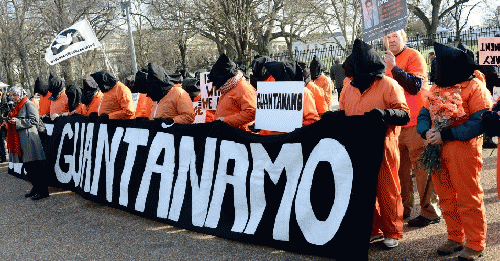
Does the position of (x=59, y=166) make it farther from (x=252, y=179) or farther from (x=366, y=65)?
(x=366, y=65)

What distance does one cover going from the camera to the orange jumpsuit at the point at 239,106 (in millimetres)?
5387

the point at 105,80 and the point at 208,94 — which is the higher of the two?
the point at 105,80

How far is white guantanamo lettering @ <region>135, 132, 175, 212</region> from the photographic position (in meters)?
5.64

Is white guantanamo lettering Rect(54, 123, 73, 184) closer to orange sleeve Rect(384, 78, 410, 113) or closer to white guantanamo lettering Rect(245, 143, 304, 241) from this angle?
white guantanamo lettering Rect(245, 143, 304, 241)

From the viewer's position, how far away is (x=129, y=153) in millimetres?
6305

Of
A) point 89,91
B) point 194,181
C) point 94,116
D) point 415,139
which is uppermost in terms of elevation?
point 89,91

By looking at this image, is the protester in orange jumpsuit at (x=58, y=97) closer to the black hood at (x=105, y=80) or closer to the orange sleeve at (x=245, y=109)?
the black hood at (x=105, y=80)

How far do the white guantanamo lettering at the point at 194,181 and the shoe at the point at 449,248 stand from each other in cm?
244

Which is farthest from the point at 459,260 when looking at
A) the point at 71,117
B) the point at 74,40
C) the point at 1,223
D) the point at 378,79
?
the point at 74,40

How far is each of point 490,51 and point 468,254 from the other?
2268 millimetres

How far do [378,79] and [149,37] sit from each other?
A: 35.2 m

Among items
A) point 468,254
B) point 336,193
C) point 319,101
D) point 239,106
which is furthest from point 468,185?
point 319,101

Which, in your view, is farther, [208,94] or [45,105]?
[45,105]

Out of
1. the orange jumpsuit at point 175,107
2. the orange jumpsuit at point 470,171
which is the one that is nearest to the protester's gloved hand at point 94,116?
the orange jumpsuit at point 175,107
